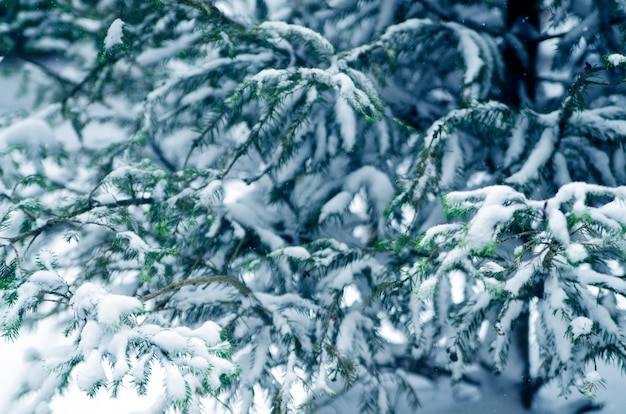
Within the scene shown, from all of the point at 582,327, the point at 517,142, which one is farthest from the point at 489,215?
the point at 517,142

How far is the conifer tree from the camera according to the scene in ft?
7.88

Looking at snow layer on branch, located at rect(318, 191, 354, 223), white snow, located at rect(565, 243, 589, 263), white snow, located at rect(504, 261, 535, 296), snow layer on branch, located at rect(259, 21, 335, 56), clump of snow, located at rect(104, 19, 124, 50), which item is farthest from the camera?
snow layer on branch, located at rect(318, 191, 354, 223)

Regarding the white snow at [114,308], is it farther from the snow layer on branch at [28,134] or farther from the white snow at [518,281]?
the snow layer on branch at [28,134]

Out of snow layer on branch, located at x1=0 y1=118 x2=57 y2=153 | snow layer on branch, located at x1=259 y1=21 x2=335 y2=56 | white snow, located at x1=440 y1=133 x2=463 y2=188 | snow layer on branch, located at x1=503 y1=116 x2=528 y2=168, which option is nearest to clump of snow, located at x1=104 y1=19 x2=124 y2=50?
snow layer on branch, located at x1=259 y1=21 x2=335 y2=56

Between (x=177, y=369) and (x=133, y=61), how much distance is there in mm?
2455

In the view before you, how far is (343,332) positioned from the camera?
2.69m

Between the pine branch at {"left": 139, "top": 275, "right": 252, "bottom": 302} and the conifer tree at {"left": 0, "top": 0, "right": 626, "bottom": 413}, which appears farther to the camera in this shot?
the conifer tree at {"left": 0, "top": 0, "right": 626, "bottom": 413}

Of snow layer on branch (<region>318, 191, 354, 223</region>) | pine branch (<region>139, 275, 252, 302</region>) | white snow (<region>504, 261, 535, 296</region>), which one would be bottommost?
snow layer on branch (<region>318, 191, 354, 223</region>)

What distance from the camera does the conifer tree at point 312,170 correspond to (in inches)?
94.5

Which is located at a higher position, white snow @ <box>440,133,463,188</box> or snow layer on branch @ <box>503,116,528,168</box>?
snow layer on branch @ <box>503,116,528,168</box>

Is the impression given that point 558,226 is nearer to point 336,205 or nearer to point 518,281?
point 518,281

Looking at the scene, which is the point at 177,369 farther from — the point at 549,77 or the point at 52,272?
the point at 549,77

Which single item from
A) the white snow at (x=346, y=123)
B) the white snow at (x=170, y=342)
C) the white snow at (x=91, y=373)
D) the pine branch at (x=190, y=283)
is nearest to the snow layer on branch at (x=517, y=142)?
the white snow at (x=346, y=123)

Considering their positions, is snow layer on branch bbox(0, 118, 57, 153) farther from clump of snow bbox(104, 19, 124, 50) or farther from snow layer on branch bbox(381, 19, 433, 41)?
snow layer on branch bbox(381, 19, 433, 41)
